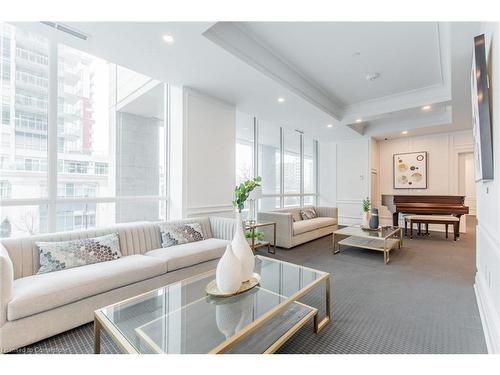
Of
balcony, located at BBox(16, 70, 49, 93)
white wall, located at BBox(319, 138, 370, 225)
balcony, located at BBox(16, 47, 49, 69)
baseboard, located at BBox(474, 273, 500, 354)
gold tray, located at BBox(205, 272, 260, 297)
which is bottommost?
baseboard, located at BBox(474, 273, 500, 354)

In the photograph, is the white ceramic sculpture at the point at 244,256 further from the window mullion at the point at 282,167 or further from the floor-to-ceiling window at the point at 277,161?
the window mullion at the point at 282,167

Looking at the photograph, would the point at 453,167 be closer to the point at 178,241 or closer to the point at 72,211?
the point at 178,241

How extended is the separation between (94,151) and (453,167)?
8033 mm

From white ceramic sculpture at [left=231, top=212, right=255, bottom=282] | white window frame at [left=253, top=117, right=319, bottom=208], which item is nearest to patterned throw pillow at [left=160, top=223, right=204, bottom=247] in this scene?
white ceramic sculpture at [left=231, top=212, right=255, bottom=282]

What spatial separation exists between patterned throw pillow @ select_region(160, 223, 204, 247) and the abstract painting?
249 inches

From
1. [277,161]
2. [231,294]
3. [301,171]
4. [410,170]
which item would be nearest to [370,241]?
[277,161]

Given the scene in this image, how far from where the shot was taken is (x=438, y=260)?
12.2 ft

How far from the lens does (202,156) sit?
3.83 m

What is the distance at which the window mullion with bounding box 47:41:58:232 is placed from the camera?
261 centimetres

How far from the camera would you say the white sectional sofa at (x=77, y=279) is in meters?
1.61

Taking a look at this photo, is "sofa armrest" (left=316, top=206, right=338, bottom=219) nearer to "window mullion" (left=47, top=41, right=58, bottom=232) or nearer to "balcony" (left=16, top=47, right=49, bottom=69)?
"window mullion" (left=47, top=41, right=58, bottom=232)

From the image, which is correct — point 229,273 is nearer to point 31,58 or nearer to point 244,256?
point 244,256

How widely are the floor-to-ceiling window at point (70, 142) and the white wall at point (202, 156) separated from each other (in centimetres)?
38
